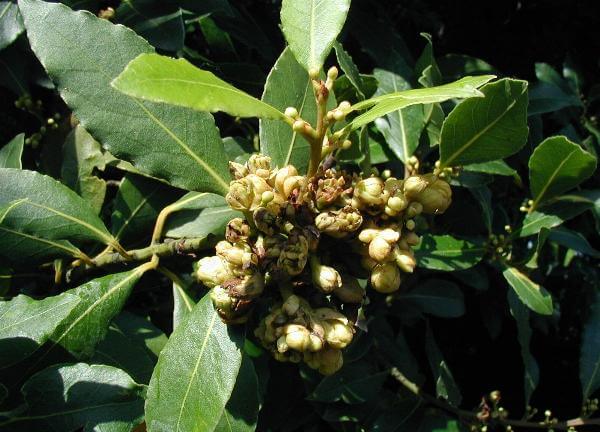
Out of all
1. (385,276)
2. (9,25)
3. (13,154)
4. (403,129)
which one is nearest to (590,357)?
(403,129)

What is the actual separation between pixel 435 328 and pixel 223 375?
2271mm

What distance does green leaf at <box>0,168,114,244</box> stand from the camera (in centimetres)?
157

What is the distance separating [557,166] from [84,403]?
4.75ft

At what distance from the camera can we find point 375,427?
2318 mm

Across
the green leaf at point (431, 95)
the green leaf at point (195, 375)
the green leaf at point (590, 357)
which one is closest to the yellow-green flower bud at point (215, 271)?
the green leaf at point (195, 375)

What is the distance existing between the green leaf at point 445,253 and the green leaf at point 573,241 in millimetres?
532

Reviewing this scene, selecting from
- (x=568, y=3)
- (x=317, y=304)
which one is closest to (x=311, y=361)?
(x=317, y=304)

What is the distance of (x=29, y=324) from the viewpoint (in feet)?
4.40

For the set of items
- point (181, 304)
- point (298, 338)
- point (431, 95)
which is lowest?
point (181, 304)

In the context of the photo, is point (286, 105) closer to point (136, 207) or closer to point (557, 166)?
point (136, 207)

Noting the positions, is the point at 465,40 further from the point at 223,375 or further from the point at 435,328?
the point at 223,375

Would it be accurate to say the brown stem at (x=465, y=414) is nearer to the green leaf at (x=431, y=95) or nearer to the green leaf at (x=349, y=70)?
the green leaf at (x=349, y=70)

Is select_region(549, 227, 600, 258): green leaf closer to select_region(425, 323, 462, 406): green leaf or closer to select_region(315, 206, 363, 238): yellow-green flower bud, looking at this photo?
select_region(425, 323, 462, 406): green leaf

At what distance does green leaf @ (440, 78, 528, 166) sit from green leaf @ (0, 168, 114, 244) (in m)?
0.98
